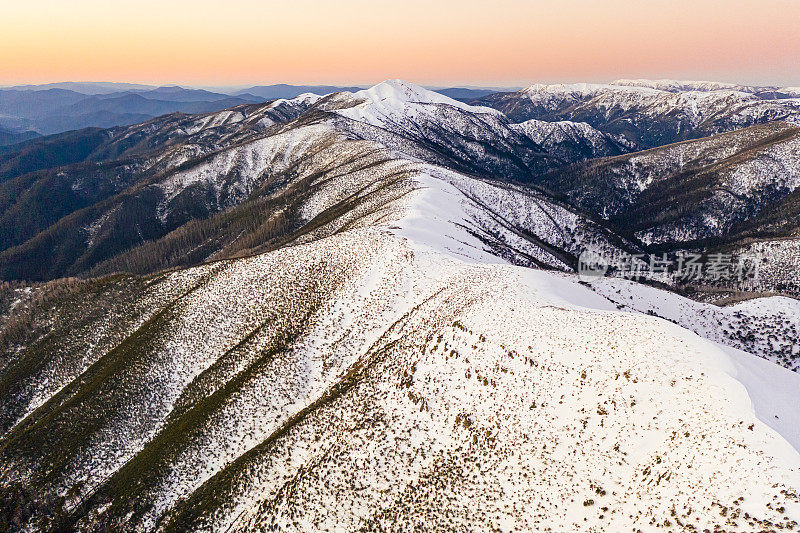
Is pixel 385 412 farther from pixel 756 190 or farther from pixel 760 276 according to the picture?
pixel 756 190

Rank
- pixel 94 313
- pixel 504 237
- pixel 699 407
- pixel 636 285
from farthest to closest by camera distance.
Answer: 1. pixel 504 237
2. pixel 94 313
3. pixel 636 285
4. pixel 699 407


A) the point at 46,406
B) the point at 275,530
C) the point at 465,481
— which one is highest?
the point at 465,481

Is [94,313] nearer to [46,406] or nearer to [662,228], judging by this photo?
[46,406]

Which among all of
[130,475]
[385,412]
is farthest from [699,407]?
[130,475]

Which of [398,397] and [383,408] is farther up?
[398,397]

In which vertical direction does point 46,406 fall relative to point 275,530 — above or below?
below

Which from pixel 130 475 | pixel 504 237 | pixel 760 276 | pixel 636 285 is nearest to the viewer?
pixel 130 475

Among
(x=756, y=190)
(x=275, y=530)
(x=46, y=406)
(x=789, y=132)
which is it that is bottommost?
(x=46, y=406)

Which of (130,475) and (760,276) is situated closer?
(130,475)

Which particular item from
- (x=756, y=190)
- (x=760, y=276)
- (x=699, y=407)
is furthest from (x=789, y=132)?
(x=699, y=407)
